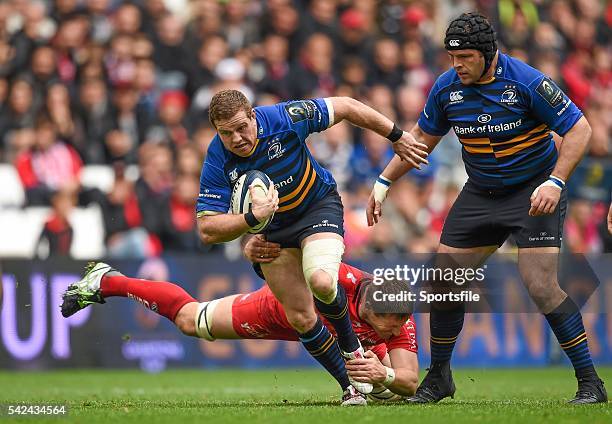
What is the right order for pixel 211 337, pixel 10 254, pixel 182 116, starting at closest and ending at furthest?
pixel 211 337 < pixel 10 254 < pixel 182 116

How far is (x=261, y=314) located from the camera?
383 inches

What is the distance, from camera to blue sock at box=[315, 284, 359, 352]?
8.99 meters

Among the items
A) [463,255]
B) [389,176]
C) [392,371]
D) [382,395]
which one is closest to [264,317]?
[382,395]

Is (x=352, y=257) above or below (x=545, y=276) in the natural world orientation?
below

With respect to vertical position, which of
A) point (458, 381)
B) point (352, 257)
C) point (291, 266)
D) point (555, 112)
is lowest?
point (458, 381)

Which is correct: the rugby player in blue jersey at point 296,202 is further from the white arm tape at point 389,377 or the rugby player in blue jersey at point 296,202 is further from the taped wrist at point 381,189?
the taped wrist at point 381,189

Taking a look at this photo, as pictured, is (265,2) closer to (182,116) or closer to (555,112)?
(182,116)

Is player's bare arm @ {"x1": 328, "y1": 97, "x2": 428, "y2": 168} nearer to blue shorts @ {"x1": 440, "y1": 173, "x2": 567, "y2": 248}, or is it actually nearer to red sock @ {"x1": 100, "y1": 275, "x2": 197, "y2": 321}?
blue shorts @ {"x1": 440, "y1": 173, "x2": 567, "y2": 248}

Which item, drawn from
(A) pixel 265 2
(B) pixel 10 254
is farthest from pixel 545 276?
(A) pixel 265 2

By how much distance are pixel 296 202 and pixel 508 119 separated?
68.9 inches

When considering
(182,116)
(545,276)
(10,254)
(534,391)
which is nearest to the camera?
(545,276)

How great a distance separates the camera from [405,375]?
9.16 meters

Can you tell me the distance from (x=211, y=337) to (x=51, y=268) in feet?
15.6

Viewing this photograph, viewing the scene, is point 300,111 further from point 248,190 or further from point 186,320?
point 186,320
